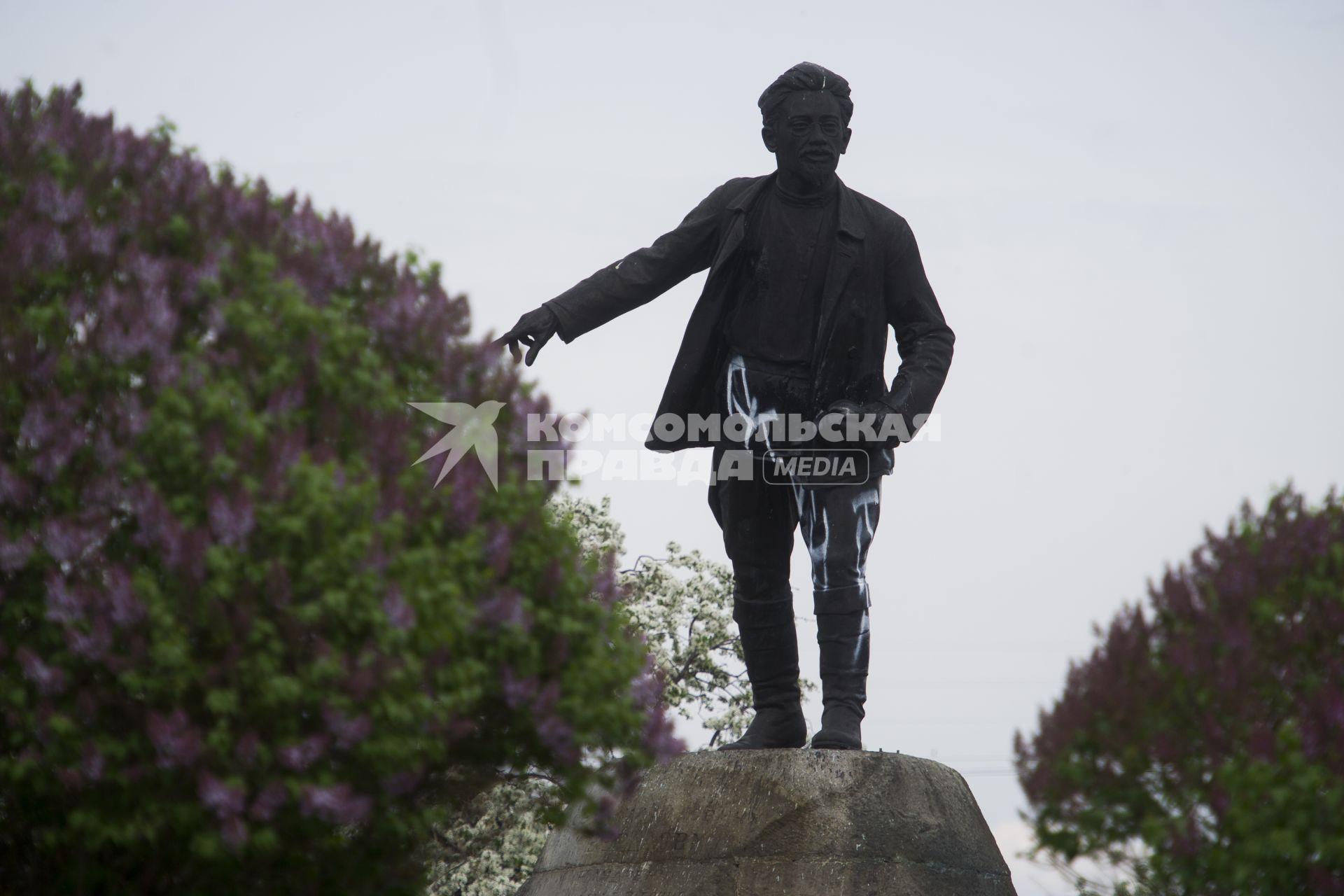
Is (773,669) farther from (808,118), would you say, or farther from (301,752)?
(301,752)

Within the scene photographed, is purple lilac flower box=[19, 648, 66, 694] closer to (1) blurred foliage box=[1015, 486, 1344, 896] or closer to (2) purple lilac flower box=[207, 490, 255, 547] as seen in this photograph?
(2) purple lilac flower box=[207, 490, 255, 547]

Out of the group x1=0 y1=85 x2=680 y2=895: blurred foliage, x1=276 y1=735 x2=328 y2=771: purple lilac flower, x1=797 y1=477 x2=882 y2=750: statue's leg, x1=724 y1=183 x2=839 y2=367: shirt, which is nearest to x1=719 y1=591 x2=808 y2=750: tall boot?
x1=797 y1=477 x2=882 y2=750: statue's leg

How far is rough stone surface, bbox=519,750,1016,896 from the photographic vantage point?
6078mm

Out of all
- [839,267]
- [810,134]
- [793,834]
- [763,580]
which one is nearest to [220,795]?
[793,834]

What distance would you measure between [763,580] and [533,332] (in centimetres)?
155

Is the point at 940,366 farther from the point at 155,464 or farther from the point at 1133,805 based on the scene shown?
the point at 155,464

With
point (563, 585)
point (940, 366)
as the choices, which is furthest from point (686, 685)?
point (563, 585)

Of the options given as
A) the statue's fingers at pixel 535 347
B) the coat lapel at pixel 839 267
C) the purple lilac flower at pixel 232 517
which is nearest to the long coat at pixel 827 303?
the coat lapel at pixel 839 267

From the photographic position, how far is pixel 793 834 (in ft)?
20.1

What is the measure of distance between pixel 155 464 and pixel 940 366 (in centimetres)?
369

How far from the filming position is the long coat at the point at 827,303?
22.9ft

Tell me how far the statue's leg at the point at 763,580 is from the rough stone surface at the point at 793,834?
0.71 metres

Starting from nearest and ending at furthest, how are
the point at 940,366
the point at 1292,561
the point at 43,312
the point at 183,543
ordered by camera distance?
1. the point at 183,543
2. the point at 43,312
3. the point at 1292,561
4. the point at 940,366

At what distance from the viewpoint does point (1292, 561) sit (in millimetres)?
5148
